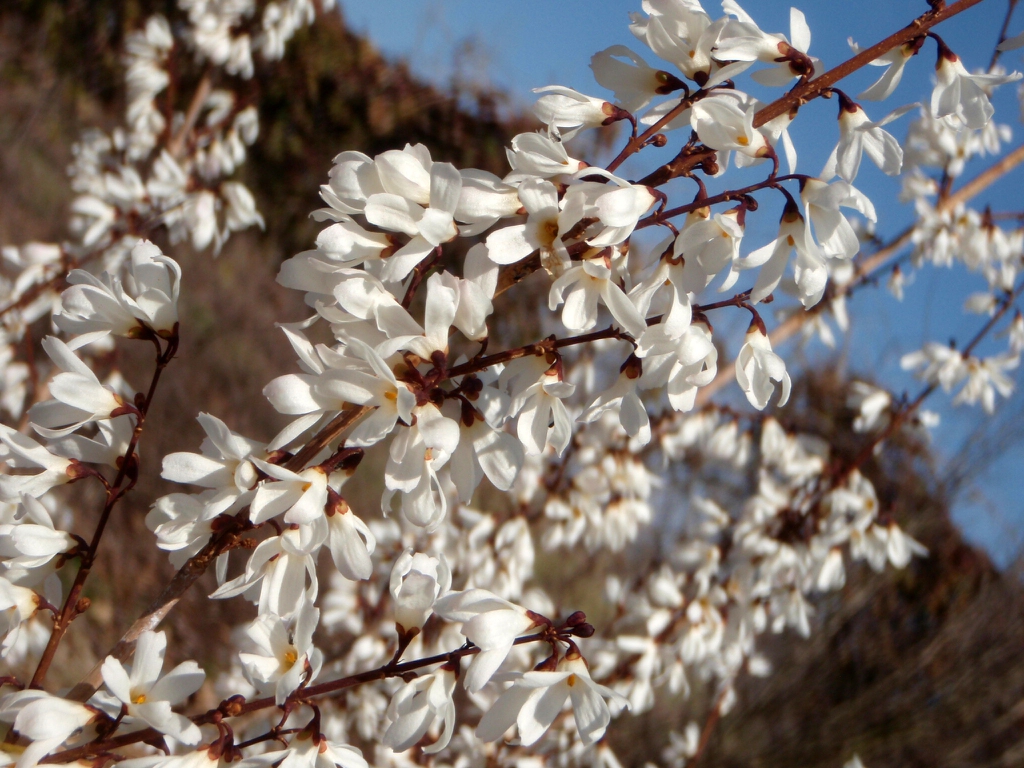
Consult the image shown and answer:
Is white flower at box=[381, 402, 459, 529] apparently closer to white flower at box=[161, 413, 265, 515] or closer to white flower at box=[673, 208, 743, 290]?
white flower at box=[161, 413, 265, 515]

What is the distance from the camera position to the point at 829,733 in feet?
13.5

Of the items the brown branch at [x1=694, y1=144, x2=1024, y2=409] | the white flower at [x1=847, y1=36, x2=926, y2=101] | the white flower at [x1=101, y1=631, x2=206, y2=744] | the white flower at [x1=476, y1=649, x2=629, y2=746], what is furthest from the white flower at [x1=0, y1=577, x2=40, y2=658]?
the brown branch at [x1=694, y1=144, x2=1024, y2=409]

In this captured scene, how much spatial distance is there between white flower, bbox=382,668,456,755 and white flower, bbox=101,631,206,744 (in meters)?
0.20

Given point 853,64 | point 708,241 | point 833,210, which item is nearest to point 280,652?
point 708,241

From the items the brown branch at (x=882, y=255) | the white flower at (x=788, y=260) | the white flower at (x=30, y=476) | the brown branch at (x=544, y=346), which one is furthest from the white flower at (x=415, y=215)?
the brown branch at (x=882, y=255)

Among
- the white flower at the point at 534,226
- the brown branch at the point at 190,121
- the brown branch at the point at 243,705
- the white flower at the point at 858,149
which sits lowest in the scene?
the brown branch at the point at 243,705

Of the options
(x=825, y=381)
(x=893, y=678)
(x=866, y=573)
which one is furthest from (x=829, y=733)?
(x=825, y=381)

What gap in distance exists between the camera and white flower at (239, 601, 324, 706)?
2.55 ft

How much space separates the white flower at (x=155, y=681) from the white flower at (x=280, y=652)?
6 centimetres

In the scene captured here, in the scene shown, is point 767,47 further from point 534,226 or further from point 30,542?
point 30,542

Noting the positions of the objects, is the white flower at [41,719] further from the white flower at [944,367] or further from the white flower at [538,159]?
the white flower at [944,367]

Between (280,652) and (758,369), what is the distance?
649mm

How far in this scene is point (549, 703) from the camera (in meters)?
0.82

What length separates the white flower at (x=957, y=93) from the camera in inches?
36.5
